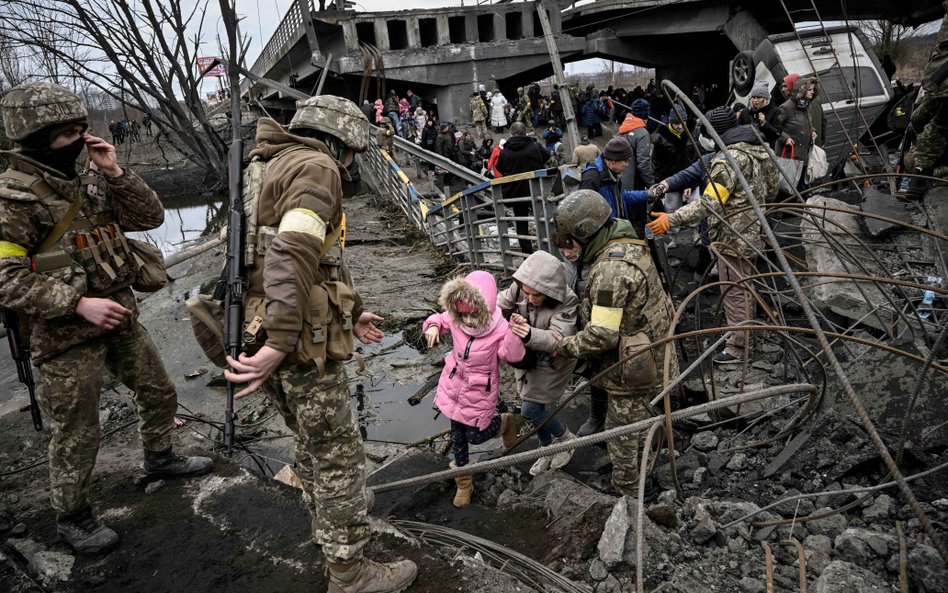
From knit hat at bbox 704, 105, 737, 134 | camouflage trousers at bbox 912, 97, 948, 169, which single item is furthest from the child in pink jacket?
camouflage trousers at bbox 912, 97, 948, 169

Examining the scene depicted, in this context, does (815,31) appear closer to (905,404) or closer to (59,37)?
(905,404)

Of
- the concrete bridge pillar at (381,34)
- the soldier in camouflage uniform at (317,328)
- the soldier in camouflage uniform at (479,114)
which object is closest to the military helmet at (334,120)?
the soldier in camouflage uniform at (317,328)

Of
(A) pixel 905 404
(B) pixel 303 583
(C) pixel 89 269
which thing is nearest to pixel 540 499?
(B) pixel 303 583

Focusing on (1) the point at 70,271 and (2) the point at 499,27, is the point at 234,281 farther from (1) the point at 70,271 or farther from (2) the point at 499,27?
(2) the point at 499,27

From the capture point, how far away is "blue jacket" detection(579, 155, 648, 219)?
519 cm

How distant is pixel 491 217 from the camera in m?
9.01

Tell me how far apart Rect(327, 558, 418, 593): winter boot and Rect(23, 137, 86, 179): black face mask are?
221 cm

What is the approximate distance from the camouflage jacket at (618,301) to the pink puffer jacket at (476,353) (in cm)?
37

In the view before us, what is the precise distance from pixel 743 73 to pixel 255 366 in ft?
36.1

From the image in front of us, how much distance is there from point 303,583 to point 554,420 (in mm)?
1857

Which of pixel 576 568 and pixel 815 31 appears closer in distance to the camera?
pixel 576 568

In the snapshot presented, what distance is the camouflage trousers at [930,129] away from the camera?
364 centimetres

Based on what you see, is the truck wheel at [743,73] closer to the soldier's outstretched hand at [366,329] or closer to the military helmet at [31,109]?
the soldier's outstretched hand at [366,329]

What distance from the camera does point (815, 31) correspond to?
938 cm
